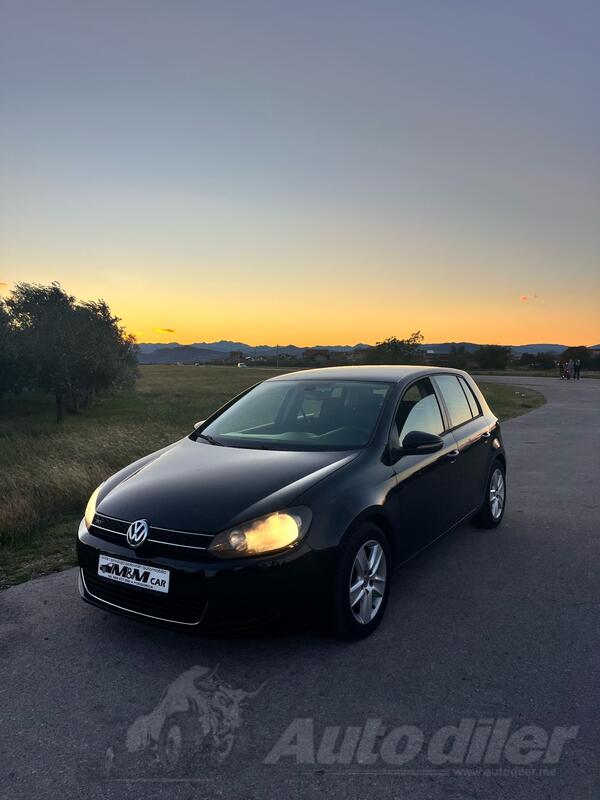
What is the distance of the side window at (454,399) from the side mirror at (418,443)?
1033mm

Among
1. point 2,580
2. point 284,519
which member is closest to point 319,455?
point 284,519

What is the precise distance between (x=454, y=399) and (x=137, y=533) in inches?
128

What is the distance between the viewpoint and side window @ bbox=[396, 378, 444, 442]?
14.4ft

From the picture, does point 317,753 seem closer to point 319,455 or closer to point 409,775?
point 409,775

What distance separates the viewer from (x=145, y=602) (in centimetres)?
322

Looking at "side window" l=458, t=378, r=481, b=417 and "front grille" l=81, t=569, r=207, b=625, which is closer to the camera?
"front grille" l=81, t=569, r=207, b=625

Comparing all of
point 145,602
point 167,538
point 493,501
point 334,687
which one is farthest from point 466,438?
point 145,602

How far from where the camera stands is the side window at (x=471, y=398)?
18.8 feet

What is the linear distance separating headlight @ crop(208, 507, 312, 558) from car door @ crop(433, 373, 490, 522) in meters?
2.11

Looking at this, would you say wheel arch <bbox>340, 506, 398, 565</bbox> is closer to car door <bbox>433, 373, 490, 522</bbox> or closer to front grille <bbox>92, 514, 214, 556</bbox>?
front grille <bbox>92, 514, 214, 556</bbox>

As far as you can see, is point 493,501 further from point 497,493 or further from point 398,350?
point 398,350

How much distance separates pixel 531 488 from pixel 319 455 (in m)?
4.90

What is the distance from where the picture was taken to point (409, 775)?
2.36 metres

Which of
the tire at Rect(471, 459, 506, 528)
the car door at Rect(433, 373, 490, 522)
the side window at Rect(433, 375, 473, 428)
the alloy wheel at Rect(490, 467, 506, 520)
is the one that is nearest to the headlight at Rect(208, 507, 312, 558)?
the car door at Rect(433, 373, 490, 522)
